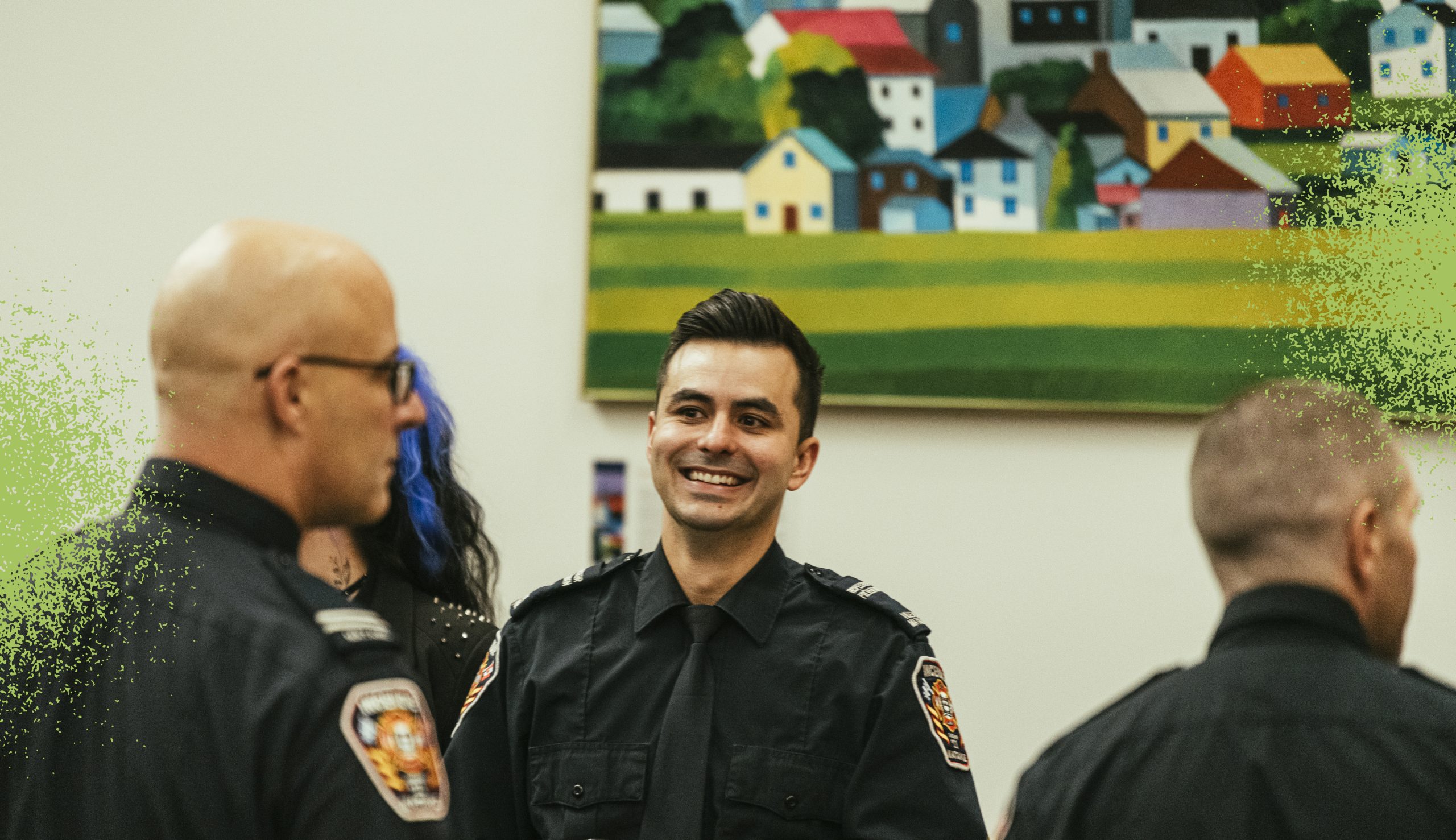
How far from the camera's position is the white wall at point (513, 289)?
220cm

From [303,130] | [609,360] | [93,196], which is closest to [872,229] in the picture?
[609,360]

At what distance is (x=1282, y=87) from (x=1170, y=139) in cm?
20

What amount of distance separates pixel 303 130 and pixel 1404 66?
80.5 inches

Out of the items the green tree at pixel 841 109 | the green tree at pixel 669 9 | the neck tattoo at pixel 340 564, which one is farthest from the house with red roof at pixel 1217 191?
the neck tattoo at pixel 340 564

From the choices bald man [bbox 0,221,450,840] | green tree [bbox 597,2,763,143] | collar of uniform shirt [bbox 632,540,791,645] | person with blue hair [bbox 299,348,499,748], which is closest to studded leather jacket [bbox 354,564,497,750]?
person with blue hair [bbox 299,348,499,748]

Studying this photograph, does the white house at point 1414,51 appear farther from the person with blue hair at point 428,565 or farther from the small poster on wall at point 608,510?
the person with blue hair at point 428,565

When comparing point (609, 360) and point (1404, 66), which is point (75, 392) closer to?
point (609, 360)

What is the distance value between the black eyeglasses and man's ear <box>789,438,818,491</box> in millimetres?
638

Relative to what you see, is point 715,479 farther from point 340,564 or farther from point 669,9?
point 669,9

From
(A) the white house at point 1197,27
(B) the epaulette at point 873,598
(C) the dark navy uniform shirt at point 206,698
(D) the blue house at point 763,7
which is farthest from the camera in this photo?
(D) the blue house at point 763,7

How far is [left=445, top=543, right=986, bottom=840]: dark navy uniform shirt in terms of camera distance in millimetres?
1342

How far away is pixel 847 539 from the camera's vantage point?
2275 mm

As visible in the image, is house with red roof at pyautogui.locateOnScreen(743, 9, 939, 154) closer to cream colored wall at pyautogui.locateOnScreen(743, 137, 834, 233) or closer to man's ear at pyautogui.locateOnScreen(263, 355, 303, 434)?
cream colored wall at pyautogui.locateOnScreen(743, 137, 834, 233)

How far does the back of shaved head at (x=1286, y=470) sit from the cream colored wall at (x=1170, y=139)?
4.14 feet
